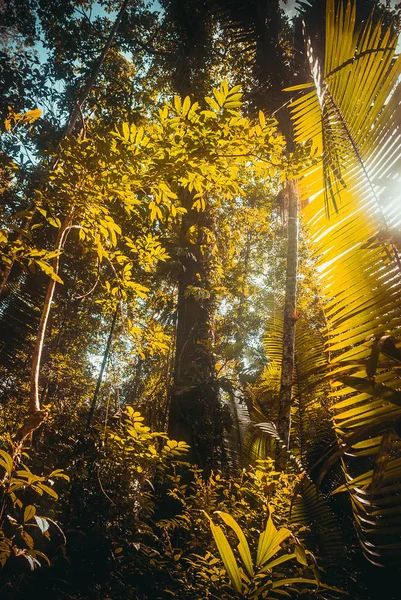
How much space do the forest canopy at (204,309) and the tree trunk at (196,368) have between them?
37 mm

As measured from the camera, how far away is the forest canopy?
99cm

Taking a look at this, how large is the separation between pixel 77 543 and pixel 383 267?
3.96 m

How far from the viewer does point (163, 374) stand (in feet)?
25.1

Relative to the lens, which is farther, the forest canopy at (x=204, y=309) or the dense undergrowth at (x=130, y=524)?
the dense undergrowth at (x=130, y=524)

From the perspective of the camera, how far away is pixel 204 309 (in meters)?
5.77

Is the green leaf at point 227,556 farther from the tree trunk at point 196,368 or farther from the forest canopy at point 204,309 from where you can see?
the tree trunk at point 196,368

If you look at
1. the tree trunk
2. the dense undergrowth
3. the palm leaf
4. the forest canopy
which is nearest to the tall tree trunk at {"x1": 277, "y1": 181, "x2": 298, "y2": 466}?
the forest canopy

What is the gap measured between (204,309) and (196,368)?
3.68 ft

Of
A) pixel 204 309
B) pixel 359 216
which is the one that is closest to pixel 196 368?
pixel 204 309

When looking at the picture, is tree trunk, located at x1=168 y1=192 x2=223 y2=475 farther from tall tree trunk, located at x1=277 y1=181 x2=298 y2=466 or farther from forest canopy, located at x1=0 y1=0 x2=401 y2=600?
tall tree trunk, located at x1=277 y1=181 x2=298 y2=466

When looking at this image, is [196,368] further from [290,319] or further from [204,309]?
[290,319]

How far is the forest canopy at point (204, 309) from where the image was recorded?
99 cm

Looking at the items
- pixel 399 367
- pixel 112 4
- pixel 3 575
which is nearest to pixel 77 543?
pixel 3 575

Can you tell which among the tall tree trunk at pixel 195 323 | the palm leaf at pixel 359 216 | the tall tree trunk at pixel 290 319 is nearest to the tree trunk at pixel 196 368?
the tall tree trunk at pixel 195 323
